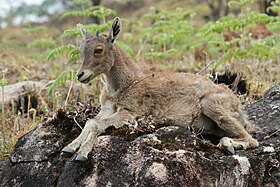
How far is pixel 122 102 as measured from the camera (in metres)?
6.29

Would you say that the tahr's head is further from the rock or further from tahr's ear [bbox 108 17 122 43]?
the rock

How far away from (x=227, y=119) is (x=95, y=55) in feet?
6.33

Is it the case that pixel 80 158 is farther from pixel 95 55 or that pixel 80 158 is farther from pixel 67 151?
pixel 95 55

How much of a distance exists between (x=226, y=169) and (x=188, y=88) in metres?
1.55

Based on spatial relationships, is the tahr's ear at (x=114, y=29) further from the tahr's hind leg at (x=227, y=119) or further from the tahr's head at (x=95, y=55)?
the tahr's hind leg at (x=227, y=119)

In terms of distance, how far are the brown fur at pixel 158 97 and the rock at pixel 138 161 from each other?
292 millimetres

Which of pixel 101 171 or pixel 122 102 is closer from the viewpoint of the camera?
pixel 101 171

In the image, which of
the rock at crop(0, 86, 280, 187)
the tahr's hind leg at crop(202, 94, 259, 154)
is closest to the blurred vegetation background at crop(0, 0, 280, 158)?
the rock at crop(0, 86, 280, 187)

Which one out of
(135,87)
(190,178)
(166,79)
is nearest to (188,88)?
(166,79)

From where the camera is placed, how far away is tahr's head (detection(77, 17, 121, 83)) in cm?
609

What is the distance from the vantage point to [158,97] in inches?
255

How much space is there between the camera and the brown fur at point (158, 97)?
6.18 meters

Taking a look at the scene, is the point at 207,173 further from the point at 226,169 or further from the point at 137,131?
the point at 137,131

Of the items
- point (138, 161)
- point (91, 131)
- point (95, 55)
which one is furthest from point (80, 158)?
point (95, 55)
